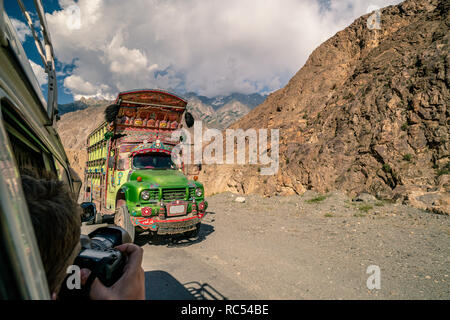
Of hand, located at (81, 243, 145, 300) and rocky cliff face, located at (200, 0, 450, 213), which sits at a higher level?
rocky cliff face, located at (200, 0, 450, 213)

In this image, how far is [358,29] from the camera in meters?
19.8

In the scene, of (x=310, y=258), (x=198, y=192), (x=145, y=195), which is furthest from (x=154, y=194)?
(x=310, y=258)

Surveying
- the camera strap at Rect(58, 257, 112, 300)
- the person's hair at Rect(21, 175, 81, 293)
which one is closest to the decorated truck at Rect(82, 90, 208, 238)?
the camera strap at Rect(58, 257, 112, 300)

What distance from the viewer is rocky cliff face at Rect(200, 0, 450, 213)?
9633mm

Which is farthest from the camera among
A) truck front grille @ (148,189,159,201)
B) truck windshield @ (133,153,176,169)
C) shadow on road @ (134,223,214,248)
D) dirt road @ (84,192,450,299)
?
truck windshield @ (133,153,176,169)

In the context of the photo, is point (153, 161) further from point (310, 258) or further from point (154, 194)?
point (310, 258)

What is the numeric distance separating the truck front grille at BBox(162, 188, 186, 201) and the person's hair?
15.5 ft

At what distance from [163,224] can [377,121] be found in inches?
467

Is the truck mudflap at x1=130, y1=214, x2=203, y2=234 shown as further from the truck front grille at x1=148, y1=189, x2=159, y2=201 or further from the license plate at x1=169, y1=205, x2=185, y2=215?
the truck front grille at x1=148, y1=189, x2=159, y2=201

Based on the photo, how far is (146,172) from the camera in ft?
20.3

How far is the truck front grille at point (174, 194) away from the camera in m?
5.64

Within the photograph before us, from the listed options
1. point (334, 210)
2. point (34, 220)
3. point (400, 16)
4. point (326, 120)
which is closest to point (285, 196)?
point (334, 210)

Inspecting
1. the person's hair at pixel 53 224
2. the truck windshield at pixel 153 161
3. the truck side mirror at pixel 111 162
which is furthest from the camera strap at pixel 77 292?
the truck side mirror at pixel 111 162

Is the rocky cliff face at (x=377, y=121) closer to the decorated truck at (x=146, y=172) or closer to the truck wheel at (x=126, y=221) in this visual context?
the decorated truck at (x=146, y=172)
